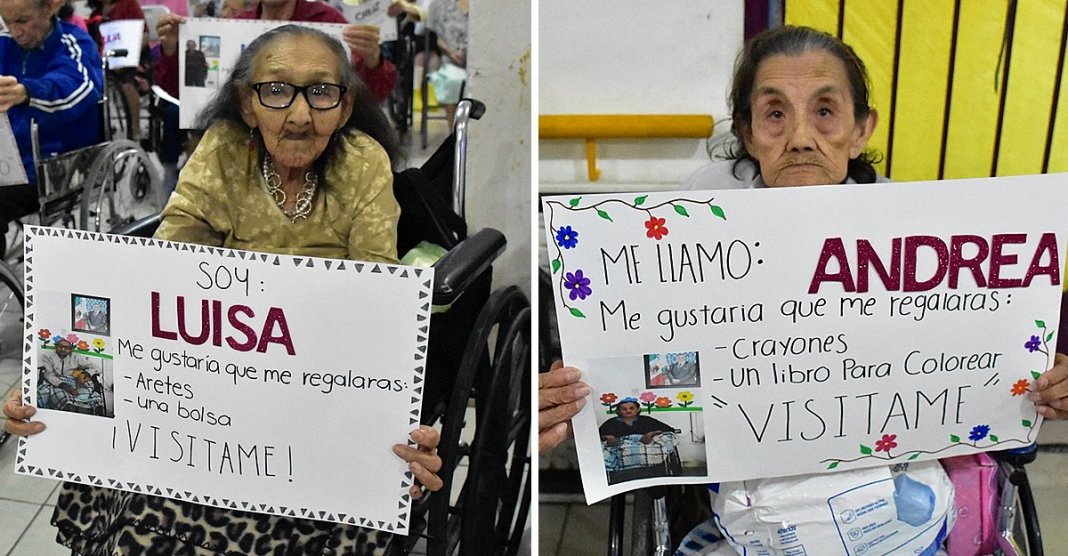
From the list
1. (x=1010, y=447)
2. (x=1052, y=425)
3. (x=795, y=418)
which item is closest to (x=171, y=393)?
(x=795, y=418)

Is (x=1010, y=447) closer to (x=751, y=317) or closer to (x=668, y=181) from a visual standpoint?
(x=751, y=317)

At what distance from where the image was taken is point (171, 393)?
122 centimetres

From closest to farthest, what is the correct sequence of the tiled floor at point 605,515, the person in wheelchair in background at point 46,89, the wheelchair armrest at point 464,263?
the wheelchair armrest at point 464,263
the person in wheelchair in background at point 46,89
the tiled floor at point 605,515

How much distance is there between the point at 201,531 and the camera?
128cm

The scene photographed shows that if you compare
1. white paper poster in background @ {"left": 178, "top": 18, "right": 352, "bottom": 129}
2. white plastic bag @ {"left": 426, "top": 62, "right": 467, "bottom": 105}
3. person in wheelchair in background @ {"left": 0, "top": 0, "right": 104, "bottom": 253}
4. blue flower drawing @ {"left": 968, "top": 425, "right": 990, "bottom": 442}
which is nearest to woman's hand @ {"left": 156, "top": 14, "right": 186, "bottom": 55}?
white paper poster in background @ {"left": 178, "top": 18, "right": 352, "bottom": 129}

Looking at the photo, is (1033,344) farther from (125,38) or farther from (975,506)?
(125,38)

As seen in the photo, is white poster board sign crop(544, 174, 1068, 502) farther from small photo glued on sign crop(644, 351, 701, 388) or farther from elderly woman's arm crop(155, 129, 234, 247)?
elderly woman's arm crop(155, 129, 234, 247)

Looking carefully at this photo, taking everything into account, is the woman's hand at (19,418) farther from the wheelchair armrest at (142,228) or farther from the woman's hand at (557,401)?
the woman's hand at (557,401)

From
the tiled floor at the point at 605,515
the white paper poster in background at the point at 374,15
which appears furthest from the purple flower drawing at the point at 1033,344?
the white paper poster in background at the point at 374,15

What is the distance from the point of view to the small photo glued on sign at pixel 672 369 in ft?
4.05

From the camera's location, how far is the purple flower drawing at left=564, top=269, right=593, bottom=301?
1.20m

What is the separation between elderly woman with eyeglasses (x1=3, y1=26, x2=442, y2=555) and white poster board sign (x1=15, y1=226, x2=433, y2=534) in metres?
0.05

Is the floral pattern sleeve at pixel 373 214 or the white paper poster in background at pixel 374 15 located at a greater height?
the white paper poster in background at pixel 374 15

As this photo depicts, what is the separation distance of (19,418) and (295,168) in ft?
1.70
